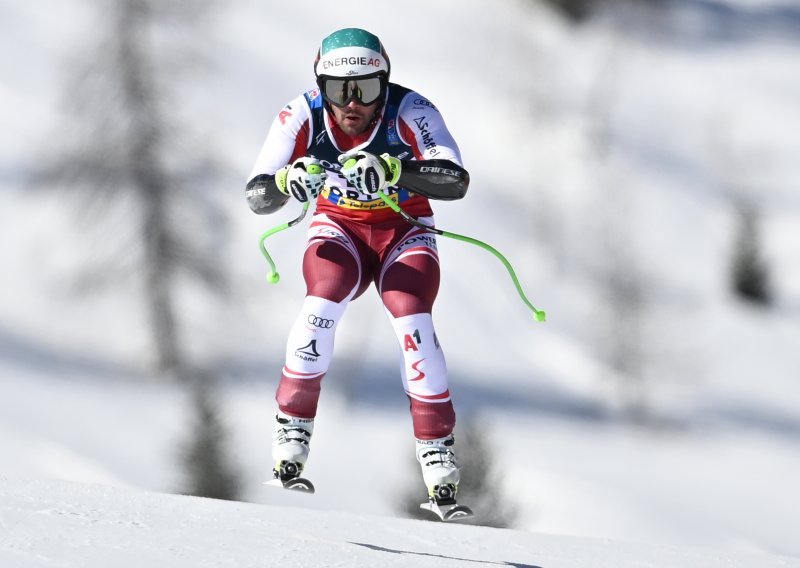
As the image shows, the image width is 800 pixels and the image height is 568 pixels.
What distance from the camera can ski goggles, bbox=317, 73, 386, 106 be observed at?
302 inches

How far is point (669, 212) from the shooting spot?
4238 centimetres

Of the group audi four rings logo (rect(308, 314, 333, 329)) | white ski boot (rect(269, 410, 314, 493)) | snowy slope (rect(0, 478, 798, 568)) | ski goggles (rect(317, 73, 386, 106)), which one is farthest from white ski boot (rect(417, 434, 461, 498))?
ski goggles (rect(317, 73, 386, 106))

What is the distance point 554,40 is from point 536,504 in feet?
79.3

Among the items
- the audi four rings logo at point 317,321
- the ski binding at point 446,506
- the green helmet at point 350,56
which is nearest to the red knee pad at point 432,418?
the ski binding at point 446,506

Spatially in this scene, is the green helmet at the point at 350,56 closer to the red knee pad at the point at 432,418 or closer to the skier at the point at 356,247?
the skier at the point at 356,247

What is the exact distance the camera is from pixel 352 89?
25.2 feet

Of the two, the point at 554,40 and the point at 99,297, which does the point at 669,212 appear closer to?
the point at 554,40

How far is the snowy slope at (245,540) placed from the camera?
6707mm

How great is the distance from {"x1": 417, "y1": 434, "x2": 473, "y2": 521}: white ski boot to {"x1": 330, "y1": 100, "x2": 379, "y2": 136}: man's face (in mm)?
2053

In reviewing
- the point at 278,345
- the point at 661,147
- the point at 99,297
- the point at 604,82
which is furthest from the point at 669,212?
the point at 99,297

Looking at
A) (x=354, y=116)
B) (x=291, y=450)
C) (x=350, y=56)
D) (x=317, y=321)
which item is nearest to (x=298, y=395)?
(x=291, y=450)

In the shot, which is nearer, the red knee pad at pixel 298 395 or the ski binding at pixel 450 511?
the ski binding at pixel 450 511

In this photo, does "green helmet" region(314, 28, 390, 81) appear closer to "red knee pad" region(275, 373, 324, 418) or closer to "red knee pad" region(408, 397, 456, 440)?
"red knee pad" region(275, 373, 324, 418)

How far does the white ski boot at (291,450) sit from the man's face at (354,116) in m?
1.89
